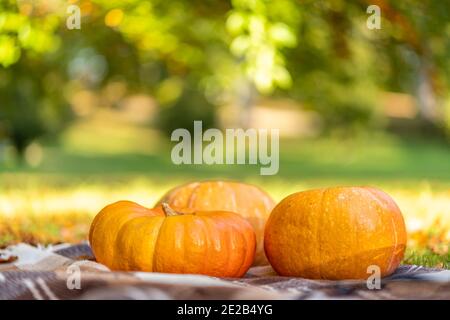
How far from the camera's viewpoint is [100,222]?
3.19 metres

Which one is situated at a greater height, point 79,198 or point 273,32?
point 273,32

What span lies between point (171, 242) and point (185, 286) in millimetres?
390

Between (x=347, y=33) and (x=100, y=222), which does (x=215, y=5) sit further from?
(x=100, y=222)

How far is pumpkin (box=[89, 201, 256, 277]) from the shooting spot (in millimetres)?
2988

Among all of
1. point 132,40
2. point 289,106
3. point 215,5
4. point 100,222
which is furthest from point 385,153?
point 100,222

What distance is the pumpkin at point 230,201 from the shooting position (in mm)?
3693

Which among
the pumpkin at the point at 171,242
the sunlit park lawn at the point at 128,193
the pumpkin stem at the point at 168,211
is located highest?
the pumpkin stem at the point at 168,211

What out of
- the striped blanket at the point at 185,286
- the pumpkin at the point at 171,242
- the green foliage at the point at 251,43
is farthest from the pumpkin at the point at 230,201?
the green foliage at the point at 251,43

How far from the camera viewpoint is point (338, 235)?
10.1ft

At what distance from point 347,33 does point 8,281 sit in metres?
6.31

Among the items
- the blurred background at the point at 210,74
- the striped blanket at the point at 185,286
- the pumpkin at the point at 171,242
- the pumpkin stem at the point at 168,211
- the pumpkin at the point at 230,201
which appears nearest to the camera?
the striped blanket at the point at 185,286

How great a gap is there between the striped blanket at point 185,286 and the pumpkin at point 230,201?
747mm

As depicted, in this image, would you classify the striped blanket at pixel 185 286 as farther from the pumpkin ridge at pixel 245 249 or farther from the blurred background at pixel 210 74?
the blurred background at pixel 210 74

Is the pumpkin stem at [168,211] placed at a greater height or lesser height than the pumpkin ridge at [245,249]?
greater
